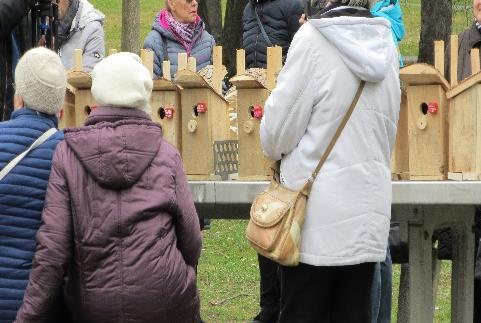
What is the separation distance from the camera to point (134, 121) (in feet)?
13.9

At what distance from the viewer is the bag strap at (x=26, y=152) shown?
4207 millimetres

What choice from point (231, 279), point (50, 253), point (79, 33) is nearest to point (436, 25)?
point (231, 279)

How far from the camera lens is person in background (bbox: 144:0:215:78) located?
6.87m

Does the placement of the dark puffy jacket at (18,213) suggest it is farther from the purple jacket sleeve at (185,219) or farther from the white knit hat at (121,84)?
the purple jacket sleeve at (185,219)

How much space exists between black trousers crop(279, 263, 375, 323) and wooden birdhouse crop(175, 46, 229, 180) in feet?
3.05

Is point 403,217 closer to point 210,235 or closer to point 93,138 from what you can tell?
point 93,138

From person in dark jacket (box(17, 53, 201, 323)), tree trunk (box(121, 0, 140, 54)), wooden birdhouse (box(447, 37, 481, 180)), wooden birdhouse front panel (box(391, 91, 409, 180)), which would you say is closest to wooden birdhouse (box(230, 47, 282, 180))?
wooden birdhouse front panel (box(391, 91, 409, 180))

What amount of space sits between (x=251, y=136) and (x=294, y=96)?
3.10 feet

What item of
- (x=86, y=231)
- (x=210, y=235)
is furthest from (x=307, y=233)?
(x=210, y=235)

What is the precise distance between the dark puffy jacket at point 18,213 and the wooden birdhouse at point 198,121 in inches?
47.3

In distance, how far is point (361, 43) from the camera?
14.7ft

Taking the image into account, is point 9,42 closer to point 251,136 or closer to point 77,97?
point 77,97

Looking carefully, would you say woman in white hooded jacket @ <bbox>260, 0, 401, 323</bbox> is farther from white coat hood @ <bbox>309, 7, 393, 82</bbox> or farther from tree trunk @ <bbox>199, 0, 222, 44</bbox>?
tree trunk @ <bbox>199, 0, 222, 44</bbox>

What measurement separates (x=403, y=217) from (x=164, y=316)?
1.53 meters
